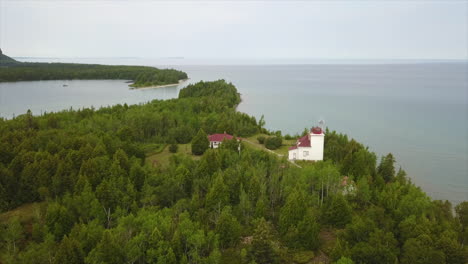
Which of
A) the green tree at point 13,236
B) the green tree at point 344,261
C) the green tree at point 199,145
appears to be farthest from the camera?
the green tree at point 199,145

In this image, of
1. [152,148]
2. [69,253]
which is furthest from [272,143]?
[69,253]

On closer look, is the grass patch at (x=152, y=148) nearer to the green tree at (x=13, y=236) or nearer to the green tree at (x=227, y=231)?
the green tree at (x=13, y=236)

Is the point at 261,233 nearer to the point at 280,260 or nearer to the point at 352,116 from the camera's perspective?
the point at 280,260

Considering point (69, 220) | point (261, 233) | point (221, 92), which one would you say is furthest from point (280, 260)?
point (221, 92)

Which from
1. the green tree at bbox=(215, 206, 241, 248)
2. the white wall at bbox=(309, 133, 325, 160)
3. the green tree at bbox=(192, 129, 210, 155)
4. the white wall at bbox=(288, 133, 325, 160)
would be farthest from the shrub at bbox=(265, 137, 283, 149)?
the green tree at bbox=(215, 206, 241, 248)

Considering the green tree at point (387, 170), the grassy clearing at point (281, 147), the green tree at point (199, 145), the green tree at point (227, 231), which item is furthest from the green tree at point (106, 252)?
the green tree at point (387, 170)

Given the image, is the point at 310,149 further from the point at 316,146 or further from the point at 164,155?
the point at 164,155
